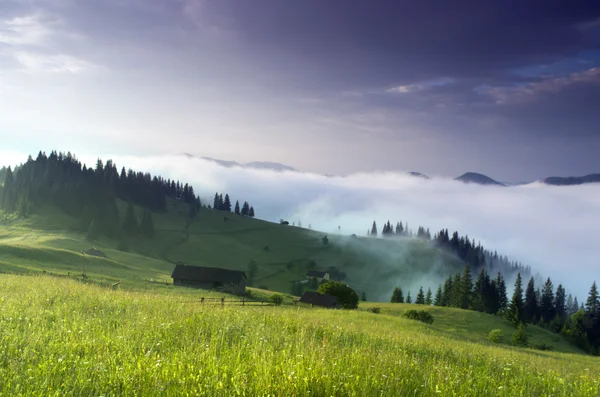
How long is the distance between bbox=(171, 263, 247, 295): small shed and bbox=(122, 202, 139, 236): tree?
3356 inches

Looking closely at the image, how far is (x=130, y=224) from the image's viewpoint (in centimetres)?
16638

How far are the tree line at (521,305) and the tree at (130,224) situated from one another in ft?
338

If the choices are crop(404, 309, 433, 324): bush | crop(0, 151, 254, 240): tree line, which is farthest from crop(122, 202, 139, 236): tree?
crop(404, 309, 433, 324): bush

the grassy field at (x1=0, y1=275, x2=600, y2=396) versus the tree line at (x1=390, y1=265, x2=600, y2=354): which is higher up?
the grassy field at (x1=0, y1=275, x2=600, y2=396)

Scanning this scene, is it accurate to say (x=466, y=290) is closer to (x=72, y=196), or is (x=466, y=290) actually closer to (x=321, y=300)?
(x=321, y=300)

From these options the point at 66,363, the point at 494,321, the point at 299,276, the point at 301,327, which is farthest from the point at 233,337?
the point at 299,276

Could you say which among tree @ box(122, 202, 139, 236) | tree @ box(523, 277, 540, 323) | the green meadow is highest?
tree @ box(122, 202, 139, 236)

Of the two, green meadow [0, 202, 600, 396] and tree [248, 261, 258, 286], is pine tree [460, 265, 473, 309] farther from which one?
green meadow [0, 202, 600, 396]

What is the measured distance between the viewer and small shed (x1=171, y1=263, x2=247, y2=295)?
87.9 meters

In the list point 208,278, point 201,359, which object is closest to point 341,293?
point 208,278

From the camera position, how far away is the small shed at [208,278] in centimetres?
8794

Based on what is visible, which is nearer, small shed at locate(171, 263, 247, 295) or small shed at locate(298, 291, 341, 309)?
small shed at locate(298, 291, 341, 309)

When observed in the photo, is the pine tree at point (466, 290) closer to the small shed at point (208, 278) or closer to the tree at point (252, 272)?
the tree at point (252, 272)

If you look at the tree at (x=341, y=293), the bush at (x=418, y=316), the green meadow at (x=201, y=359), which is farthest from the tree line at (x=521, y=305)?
the green meadow at (x=201, y=359)
